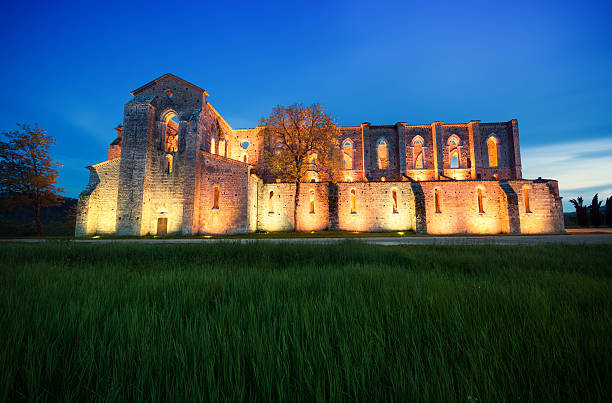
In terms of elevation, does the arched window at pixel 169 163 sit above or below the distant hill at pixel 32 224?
above

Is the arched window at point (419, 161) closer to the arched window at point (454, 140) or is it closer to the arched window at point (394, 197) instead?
the arched window at point (454, 140)

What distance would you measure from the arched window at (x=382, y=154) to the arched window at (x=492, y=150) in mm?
14580

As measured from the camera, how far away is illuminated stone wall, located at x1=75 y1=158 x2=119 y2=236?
788 inches

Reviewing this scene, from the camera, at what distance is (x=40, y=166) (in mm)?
22344

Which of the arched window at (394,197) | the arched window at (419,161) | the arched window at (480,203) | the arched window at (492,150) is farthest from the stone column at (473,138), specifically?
the arched window at (394,197)

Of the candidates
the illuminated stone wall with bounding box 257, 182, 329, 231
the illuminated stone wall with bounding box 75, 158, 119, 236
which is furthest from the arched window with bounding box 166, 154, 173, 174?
the illuminated stone wall with bounding box 257, 182, 329, 231

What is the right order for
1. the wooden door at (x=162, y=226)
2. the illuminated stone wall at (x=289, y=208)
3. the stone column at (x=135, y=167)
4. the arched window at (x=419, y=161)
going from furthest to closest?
the arched window at (x=419, y=161)
the illuminated stone wall at (x=289, y=208)
the wooden door at (x=162, y=226)
the stone column at (x=135, y=167)

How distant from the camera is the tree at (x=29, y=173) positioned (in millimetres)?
21156

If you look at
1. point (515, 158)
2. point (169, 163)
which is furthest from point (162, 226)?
point (515, 158)

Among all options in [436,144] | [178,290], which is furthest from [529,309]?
[436,144]

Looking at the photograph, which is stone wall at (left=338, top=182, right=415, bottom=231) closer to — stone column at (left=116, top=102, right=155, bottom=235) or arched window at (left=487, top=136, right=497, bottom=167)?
stone column at (left=116, top=102, right=155, bottom=235)

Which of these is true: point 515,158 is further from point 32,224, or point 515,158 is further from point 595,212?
point 32,224

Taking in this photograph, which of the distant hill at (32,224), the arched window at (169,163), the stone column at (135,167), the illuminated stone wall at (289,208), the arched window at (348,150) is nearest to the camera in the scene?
the stone column at (135,167)

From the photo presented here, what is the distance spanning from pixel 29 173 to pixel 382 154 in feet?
132
